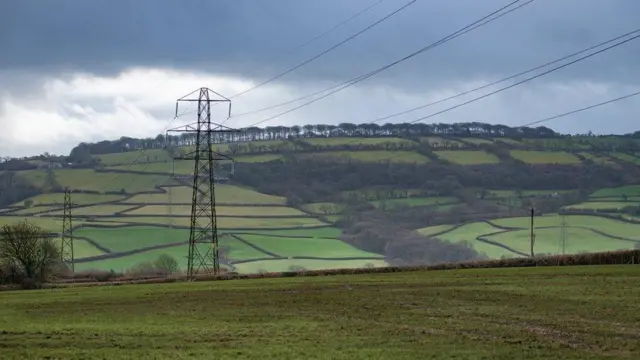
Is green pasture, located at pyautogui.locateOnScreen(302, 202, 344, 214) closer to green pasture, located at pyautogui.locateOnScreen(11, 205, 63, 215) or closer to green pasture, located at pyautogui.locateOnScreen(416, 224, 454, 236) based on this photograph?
green pasture, located at pyautogui.locateOnScreen(416, 224, 454, 236)

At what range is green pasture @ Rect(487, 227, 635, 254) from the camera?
142 meters

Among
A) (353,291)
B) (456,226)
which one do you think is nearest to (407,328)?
(353,291)

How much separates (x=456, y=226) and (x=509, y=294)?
117 m

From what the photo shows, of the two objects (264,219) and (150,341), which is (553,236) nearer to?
Result: (264,219)

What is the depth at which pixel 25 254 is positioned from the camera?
10331 cm

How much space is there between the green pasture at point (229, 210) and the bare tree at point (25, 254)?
2651 inches

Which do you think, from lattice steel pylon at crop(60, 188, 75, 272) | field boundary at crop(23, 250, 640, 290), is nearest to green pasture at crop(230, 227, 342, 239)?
lattice steel pylon at crop(60, 188, 75, 272)

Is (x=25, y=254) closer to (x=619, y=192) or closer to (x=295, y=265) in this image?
(x=295, y=265)

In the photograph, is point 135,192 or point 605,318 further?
point 135,192

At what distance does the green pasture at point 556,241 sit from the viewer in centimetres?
14150

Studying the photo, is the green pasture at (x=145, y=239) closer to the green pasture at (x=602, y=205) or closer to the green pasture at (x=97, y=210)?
the green pasture at (x=97, y=210)

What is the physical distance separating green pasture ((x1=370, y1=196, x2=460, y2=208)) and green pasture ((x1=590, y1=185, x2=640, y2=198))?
2568 cm

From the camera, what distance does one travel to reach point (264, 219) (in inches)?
6845

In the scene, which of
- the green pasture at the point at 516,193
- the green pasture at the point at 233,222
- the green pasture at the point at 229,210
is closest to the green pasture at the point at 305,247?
the green pasture at the point at 233,222
